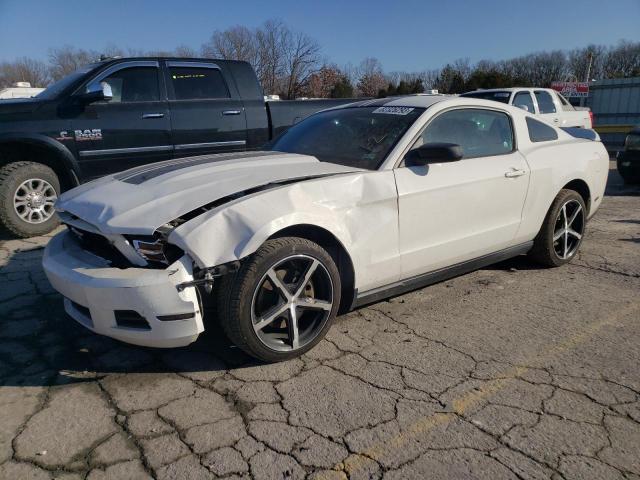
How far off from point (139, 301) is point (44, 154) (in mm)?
4267

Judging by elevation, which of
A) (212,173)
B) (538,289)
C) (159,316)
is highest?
(212,173)

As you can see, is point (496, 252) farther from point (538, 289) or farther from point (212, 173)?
point (212, 173)

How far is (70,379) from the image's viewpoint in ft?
9.22

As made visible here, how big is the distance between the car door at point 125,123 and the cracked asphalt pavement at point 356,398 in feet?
8.28

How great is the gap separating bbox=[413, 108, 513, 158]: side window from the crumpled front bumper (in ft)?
6.23

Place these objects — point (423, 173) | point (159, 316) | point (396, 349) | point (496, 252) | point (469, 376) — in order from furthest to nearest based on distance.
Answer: point (496, 252) < point (423, 173) < point (396, 349) < point (469, 376) < point (159, 316)

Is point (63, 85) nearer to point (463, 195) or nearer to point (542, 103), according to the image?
point (463, 195)

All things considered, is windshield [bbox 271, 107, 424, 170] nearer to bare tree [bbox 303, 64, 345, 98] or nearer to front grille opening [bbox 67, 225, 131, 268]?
front grille opening [bbox 67, 225, 131, 268]

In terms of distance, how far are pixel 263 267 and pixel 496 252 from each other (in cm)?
223

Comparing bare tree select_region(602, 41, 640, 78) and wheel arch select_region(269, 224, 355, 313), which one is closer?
wheel arch select_region(269, 224, 355, 313)

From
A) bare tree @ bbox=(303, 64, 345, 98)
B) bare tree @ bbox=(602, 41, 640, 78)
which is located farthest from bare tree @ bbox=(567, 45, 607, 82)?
bare tree @ bbox=(303, 64, 345, 98)

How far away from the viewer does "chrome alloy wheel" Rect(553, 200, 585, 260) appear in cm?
459

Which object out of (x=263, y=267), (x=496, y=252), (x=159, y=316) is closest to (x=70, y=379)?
(x=159, y=316)

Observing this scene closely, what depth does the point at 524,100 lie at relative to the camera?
11.4 metres
